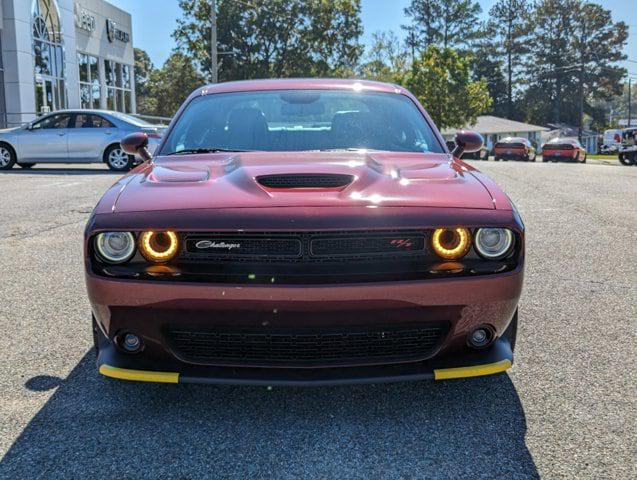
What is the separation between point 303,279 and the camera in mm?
2391

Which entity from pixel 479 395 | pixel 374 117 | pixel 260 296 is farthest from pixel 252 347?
pixel 374 117

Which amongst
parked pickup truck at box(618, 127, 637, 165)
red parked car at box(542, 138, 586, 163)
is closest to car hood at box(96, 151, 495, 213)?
parked pickup truck at box(618, 127, 637, 165)

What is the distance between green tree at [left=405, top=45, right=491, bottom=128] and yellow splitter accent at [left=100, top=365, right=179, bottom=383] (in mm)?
51808

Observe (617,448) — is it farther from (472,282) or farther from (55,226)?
(55,226)

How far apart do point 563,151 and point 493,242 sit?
32687mm

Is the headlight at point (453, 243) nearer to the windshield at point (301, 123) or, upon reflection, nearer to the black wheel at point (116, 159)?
the windshield at point (301, 123)

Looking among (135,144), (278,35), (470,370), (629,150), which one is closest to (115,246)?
(470,370)

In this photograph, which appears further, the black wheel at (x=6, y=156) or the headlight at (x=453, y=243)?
the black wheel at (x=6, y=156)

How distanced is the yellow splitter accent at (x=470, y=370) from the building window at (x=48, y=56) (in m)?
25.6

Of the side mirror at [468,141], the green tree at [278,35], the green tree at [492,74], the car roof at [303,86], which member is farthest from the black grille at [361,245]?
the green tree at [492,74]

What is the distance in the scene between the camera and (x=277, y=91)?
4129 millimetres

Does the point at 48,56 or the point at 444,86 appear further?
the point at 444,86

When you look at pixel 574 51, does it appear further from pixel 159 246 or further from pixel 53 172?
pixel 159 246

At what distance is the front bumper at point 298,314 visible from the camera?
2.38 meters
